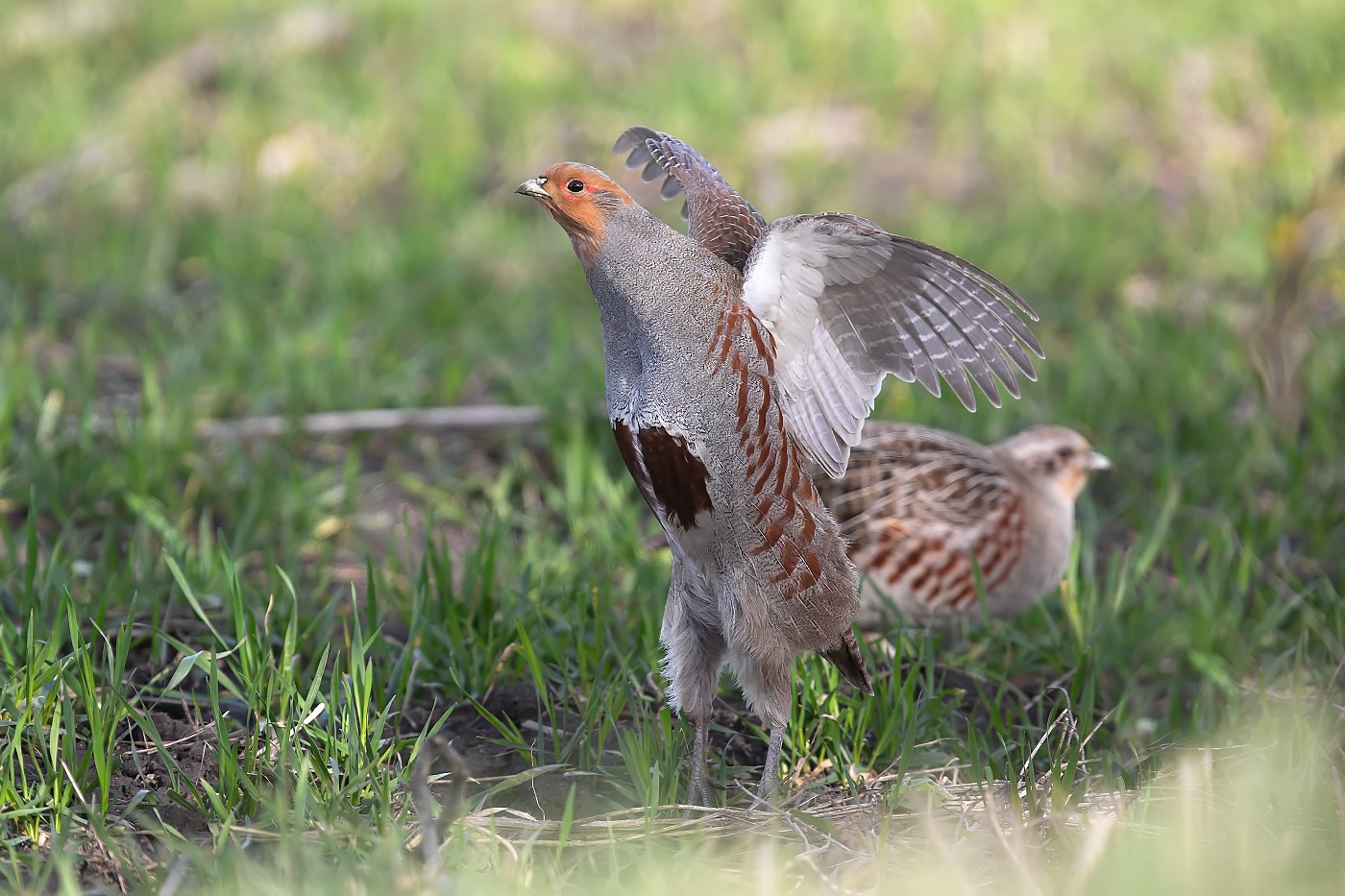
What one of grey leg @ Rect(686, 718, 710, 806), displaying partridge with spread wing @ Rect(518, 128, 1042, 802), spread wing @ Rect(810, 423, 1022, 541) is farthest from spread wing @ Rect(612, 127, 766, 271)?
spread wing @ Rect(810, 423, 1022, 541)

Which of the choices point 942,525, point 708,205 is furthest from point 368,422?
point 708,205

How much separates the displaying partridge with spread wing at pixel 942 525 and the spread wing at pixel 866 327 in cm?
127

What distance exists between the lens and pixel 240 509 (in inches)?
167

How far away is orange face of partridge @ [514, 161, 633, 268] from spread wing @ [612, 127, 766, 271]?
30 cm

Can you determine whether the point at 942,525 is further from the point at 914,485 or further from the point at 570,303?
the point at 570,303

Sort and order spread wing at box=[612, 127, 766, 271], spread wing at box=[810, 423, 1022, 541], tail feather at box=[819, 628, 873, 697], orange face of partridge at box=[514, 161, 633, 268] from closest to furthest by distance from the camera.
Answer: orange face of partridge at box=[514, 161, 633, 268] < spread wing at box=[612, 127, 766, 271] < tail feather at box=[819, 628, 873, 697] < spread wing at box=[810, 423, 1022, 541]

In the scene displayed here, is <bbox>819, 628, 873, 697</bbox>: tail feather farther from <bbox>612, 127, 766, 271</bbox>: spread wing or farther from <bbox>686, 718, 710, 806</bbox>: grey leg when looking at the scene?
<bbox>612, 127, 766, 271</bbox>: spread wing

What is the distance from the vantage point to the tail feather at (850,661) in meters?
3.02

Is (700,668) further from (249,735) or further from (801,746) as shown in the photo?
(249,735)

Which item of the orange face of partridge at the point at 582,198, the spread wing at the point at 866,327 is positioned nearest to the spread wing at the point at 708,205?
the spread wing at the point at 866,327

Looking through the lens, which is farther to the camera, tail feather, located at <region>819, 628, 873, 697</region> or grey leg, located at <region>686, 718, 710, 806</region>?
tail feather, located at <region>819, 628, 873, 697</region>

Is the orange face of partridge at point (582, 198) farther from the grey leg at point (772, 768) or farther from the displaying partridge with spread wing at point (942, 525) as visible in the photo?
the displaying partridge with spread wing at point (942, 525)

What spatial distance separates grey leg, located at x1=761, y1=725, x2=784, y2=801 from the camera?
2893 millimetres

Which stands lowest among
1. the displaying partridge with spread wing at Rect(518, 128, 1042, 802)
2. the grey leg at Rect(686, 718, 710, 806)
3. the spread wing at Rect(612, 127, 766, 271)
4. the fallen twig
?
the grey leg at Rect(686, 718, 710, 806)
